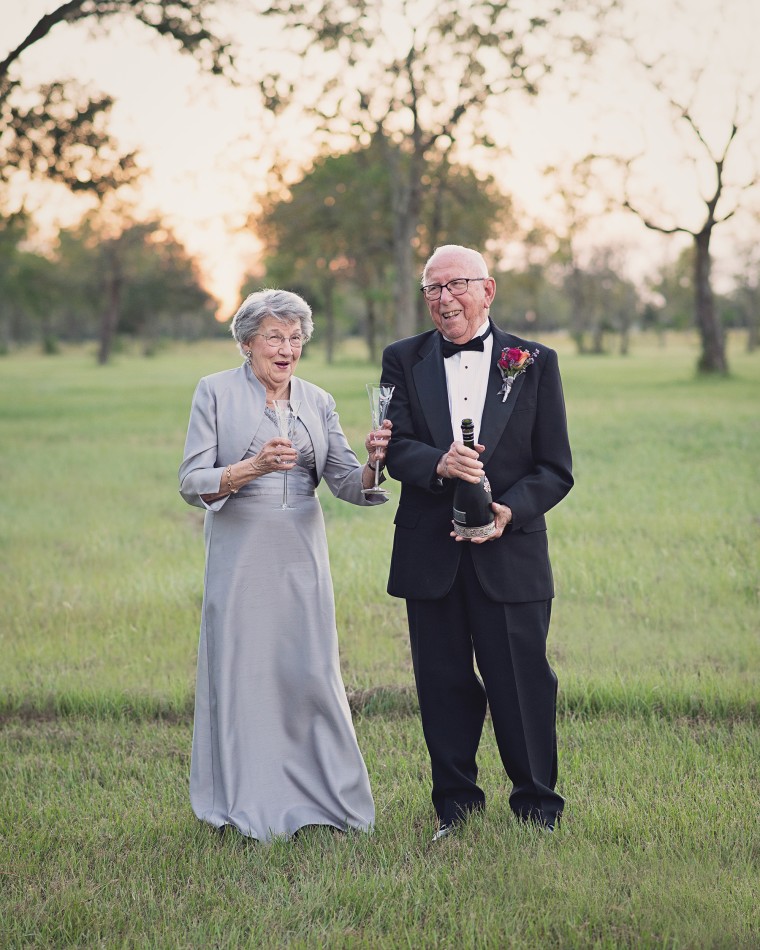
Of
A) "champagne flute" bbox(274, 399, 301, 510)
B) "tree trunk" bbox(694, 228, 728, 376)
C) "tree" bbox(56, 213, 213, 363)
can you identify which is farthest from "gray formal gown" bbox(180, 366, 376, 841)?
"tree" bbox(56, 213, 213, 363)

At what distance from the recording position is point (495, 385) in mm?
4754

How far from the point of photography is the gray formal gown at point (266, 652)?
501cm

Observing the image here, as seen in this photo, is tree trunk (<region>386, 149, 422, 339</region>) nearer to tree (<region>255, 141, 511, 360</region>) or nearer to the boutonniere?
tree (<region>255, 141, 511, 360</region>)

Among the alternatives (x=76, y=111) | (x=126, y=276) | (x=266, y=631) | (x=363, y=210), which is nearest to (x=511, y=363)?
(x=266, y=631)

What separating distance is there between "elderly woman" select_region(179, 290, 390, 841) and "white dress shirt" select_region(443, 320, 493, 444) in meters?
0.52

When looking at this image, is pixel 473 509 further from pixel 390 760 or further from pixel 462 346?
pixel 390 760

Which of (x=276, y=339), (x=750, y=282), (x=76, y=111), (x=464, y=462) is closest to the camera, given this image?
(x=464, y=462)

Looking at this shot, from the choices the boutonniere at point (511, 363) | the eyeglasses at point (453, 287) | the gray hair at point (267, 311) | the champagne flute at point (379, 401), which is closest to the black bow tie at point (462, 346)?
the boutonniere at point (511, 363)

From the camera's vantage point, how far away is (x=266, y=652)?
5.07m

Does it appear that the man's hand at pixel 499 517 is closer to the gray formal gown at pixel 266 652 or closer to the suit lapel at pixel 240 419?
the gray formal gown at pixel 266 652

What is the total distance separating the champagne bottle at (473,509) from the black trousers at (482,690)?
26cm

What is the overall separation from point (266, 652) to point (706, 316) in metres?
39.6

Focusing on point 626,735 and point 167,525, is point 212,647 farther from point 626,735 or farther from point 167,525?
point 167,525

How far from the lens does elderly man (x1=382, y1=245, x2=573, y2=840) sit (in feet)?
15.2
